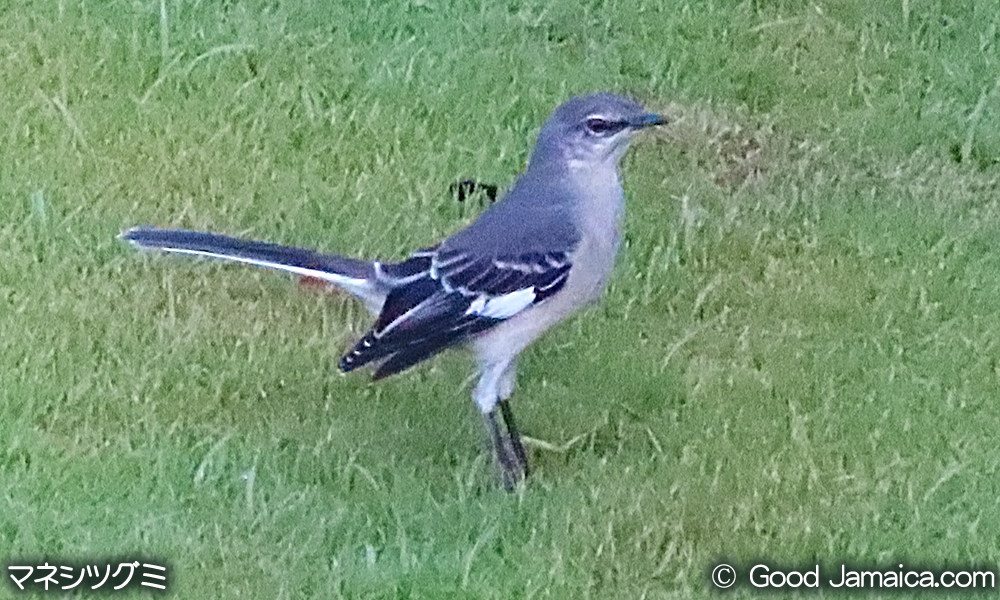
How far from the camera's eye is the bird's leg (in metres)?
4.86

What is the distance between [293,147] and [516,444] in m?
2.32

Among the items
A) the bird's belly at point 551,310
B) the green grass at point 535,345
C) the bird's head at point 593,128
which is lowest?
the green grass at point 535,345

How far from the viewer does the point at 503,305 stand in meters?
4.65

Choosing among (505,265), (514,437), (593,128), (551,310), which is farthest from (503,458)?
(593,128)

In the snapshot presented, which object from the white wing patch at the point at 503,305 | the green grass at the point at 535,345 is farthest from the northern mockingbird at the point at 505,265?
the green grass at the point at 535,345

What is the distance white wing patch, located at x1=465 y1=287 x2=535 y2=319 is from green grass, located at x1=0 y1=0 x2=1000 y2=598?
56cm

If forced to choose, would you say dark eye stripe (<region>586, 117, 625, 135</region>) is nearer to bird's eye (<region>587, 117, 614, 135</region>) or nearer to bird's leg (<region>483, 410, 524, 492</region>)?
bird's eye (<region>587, 117, 614, 135</region>)

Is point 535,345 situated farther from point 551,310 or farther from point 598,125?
point 598,125

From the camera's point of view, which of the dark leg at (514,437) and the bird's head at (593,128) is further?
the dark leg at (514,437)

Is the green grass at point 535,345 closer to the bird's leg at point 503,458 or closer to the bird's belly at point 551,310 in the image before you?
the bird's leg at point 503,458

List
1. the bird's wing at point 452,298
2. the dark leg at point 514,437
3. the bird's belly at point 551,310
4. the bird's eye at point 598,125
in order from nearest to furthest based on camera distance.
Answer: the bird's wing at point 452,298, the bird's belly at point 551,310, the bird's eye at point 598,125, the dark leg at point 514,437

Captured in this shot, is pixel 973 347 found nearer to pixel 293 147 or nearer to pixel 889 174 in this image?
pixel 889 174

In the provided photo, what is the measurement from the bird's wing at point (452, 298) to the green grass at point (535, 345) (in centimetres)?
52

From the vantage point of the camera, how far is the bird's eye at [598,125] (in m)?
4.83
